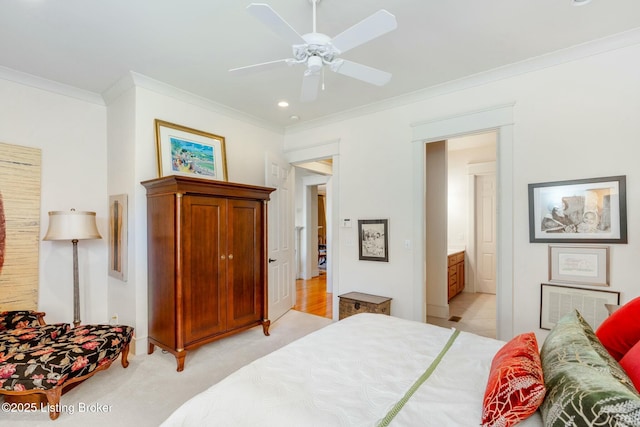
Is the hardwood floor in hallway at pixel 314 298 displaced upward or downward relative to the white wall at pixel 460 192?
downward

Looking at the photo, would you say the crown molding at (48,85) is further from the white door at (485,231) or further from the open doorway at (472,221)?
→ the white door at (485,231)

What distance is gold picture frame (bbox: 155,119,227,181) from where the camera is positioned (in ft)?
10.5

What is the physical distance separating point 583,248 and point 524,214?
1.62ft

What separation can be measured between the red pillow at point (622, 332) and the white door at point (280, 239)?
3299 mm

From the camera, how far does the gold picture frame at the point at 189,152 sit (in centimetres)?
320

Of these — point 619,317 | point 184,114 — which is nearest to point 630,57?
point 619,317

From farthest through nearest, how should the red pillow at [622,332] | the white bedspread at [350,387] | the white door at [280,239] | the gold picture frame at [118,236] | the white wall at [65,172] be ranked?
the white door at [280,239] → the gold picture frame at [118,236] → the white wall at [65,172] → the red pillow at [622,332] → the white bedspread at [350,387]

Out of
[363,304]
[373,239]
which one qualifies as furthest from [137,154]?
[363,304]

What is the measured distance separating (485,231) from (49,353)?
6.21 metres

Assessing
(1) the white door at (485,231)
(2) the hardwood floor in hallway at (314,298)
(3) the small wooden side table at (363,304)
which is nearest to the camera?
(3) the small wooden side table at (363,304)

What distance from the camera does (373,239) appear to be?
3.75 m

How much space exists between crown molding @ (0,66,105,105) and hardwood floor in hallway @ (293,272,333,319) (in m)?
3.75

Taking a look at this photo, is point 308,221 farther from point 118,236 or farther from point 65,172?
point 65,172

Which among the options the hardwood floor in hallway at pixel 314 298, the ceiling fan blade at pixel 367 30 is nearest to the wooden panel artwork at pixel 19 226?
the hardwood floor in hallway at pixel 314 298
